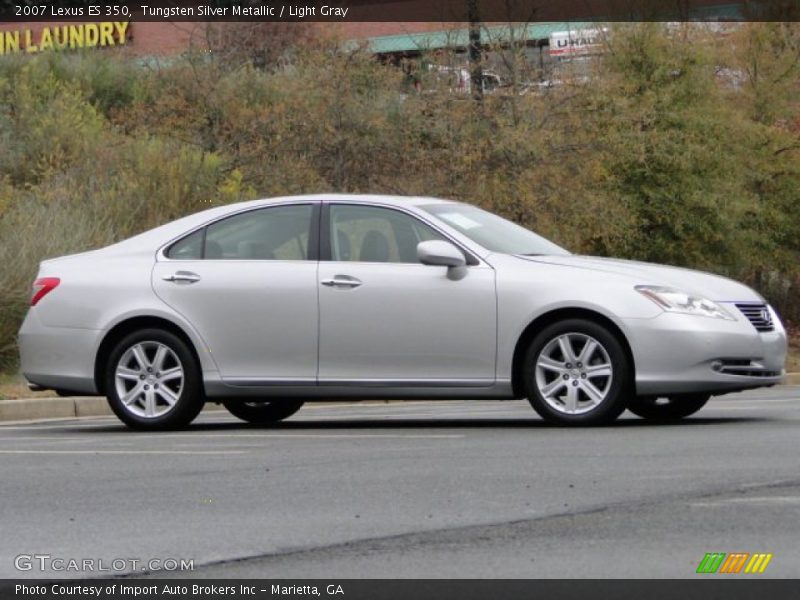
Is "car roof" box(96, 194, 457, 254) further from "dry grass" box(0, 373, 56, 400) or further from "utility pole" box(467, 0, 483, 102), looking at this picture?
"utility pole" box(467, 0, 483, 102)

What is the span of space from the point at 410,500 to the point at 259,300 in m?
4.36

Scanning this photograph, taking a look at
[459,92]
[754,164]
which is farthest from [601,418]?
[754,164]

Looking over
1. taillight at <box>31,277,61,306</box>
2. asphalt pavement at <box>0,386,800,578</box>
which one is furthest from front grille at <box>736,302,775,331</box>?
taillight at <box>31,277,61,306</box>

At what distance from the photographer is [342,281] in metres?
12.2

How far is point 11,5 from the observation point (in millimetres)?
66688

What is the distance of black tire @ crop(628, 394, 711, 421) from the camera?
12680 mm

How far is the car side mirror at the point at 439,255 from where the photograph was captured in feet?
39.0

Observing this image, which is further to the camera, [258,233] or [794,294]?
[794,294]

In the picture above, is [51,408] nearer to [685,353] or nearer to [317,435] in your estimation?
[317,435]

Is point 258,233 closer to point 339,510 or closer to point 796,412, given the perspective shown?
point 796,412

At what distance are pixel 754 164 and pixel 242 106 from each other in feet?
41.7

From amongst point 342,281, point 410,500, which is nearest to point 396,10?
point 342,281

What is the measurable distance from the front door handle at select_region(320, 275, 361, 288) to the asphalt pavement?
96 cm

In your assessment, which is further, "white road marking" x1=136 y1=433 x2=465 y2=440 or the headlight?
the headlight
